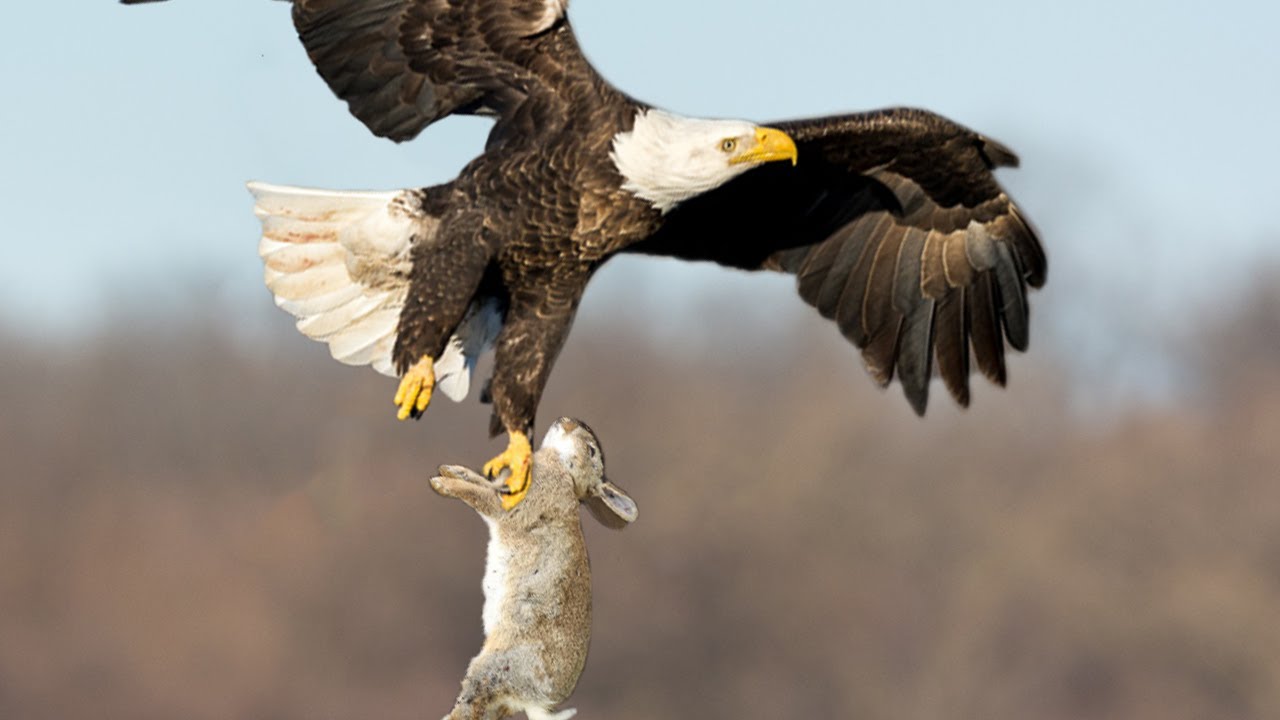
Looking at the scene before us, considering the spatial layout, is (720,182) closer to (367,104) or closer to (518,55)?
(518,55)

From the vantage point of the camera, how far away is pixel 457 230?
5.72 metres

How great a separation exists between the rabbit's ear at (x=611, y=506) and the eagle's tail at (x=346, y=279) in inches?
58.2

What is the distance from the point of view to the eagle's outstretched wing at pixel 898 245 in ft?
21.9

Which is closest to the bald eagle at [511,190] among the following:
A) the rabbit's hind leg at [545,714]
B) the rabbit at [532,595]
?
the rabbit at [532,595]

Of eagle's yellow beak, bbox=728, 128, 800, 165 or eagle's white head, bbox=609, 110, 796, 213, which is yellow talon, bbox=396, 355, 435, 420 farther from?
eagle's yellow beak, bbox=728, 128, 800, 165

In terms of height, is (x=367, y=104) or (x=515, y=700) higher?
(x=367, y=104)

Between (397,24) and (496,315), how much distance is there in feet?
3.17

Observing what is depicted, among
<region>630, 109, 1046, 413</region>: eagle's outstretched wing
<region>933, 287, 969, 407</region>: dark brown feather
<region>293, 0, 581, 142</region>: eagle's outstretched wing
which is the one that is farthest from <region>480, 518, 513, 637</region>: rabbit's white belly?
<region>933, 287, 969, 407</region>: dark brown feather

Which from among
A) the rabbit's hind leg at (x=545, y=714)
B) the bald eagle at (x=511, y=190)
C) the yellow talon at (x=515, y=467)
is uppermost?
the bald eagle at (x=511, y=190)

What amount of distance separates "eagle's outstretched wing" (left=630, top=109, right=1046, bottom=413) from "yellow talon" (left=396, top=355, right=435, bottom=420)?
116 cm

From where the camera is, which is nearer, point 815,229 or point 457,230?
point 457,230

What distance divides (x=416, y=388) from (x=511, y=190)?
64 cm

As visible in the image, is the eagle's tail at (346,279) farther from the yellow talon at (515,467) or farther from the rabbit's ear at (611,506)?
the rabbit's ear at (611,506)

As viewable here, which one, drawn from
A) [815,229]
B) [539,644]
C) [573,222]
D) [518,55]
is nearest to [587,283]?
[573,222]
